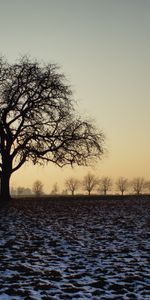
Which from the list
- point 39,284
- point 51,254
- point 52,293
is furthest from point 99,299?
point 51,254

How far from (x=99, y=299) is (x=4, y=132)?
3245cm

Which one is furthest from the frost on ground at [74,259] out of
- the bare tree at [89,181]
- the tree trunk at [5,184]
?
the bare tree at [89,181]

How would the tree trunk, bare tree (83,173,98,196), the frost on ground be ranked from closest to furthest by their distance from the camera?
the frost on ground, the tree trunk, bare tree (83,173,98,196)

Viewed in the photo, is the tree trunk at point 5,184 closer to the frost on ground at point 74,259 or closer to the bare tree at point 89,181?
the frost on ground at point 74,259

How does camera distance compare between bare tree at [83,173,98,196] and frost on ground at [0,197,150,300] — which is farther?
bare tree at [83,173,98,196]

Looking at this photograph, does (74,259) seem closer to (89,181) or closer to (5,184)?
(5,184)

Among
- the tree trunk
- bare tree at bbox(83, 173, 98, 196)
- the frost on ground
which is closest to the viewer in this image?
the frost on ground

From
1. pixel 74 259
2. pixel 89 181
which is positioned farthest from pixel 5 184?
pixel 89 181

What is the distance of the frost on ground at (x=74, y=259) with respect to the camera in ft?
29.5

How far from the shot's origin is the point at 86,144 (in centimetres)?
4003

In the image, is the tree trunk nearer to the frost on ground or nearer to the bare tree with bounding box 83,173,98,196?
the frost on ground

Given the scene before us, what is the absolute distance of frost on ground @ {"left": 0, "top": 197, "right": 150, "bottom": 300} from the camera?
898 cm

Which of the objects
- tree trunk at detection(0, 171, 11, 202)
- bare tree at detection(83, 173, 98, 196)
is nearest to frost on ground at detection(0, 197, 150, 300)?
tree trunk at detection(0, 171, 11, 202)

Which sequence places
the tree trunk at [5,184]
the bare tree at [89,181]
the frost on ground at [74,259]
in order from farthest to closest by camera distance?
the bare tree at [89,181], the tree trunk at [5,184], the frost on ground at [74,259]
